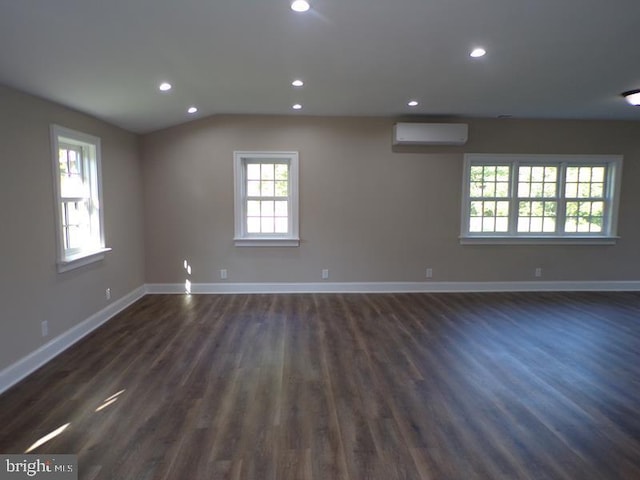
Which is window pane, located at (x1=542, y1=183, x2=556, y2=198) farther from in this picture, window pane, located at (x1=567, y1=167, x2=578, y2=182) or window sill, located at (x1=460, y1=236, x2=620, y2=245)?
window sill, located at (x1=460, y1=236, x2=620, y2=245)

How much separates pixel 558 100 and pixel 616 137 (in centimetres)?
193

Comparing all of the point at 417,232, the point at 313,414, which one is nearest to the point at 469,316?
the point at 417,232

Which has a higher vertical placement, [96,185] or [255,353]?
[96,185]

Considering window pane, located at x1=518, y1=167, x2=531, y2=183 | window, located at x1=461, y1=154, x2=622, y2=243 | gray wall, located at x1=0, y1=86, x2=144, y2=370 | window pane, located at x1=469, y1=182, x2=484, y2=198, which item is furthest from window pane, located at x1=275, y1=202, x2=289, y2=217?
window pane, located at x1=518, y1=167, x2=531, y2=183

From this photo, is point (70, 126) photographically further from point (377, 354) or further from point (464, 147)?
point (464, 147)

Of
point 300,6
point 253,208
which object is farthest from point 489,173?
point 300,6

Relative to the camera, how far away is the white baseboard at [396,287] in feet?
17.7

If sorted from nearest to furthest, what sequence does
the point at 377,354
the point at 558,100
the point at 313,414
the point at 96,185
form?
the point at 313,414 < the point at 377,354 < the point at 96,185 < the point at 558,100

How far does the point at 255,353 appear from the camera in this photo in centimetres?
334

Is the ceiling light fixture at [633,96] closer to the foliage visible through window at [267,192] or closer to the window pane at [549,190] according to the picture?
the window pane at [549,190]

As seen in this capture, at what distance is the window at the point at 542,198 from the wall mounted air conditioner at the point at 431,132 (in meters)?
0.57

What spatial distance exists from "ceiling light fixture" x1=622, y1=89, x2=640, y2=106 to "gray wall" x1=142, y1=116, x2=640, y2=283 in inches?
48.0

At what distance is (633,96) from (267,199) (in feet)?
15.4

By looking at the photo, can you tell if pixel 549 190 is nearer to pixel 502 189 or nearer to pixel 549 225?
pixel 549 225
